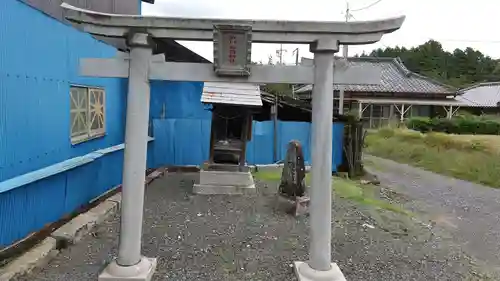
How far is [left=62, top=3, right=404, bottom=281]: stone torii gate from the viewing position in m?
4.32

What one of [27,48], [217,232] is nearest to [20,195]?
[27,48]

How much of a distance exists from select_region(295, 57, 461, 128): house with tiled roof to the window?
2031cm

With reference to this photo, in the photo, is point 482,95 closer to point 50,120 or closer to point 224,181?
point 224,181

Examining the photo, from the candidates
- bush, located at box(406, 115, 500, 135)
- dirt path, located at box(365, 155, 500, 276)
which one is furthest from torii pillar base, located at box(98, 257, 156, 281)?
bush, located at box(406, 115, 500, 135)

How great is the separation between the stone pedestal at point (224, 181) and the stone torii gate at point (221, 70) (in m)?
4.38

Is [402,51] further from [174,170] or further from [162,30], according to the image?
[162,30]

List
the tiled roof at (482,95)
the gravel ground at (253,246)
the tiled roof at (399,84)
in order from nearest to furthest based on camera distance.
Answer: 1. the gravel ground at (253,246)
2. the tiled roof at (399,84)
3. the tiled roof at (482,95)

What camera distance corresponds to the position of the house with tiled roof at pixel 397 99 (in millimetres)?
27917

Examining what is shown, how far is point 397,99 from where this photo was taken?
2870 centimetres

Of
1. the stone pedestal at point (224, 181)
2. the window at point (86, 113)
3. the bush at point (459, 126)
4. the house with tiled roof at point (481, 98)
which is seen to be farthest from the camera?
the house with tiled roof at point (481, 98)

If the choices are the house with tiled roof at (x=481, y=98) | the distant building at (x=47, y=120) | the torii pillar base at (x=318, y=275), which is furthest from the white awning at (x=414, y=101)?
the torii pillar base at (x=318, y=275)

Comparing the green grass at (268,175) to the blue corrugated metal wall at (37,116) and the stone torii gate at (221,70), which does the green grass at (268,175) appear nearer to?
the blue corrugated metal wall at (37,116)

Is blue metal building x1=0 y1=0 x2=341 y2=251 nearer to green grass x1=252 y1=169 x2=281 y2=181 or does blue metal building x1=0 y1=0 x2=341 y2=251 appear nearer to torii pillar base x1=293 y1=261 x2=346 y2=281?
torii pillar base x1=293 y1=261 x2=346 y2=281

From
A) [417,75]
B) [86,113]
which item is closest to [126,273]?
[86,113]
